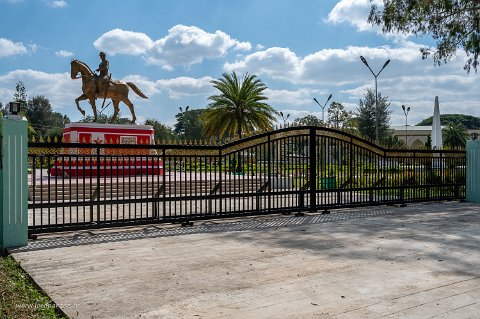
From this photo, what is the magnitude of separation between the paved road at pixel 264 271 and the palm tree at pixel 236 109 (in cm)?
2750

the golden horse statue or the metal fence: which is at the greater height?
the golden horse statue

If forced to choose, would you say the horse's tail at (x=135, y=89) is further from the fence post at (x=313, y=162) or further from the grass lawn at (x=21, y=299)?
the grass lawn at (x=21, y=299)

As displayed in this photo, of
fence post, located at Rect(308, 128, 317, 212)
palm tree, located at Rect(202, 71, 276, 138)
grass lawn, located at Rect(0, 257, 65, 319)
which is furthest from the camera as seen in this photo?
palm tree, located at Rect(202, 71, 276, 138)

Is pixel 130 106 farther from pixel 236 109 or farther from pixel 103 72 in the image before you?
pixel 236 109

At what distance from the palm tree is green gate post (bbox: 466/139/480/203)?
2253 cm

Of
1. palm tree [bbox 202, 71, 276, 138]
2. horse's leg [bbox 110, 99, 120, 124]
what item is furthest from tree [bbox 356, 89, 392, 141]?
horse's leg [bbox 110, 99, 120, 124]

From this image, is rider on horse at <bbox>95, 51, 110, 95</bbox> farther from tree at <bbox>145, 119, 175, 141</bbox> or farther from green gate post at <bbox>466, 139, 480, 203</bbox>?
tree at <bbox>145, 119, 175, 141</bbox>

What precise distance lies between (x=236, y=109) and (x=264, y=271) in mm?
31353

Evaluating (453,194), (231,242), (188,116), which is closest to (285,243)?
(231,242)

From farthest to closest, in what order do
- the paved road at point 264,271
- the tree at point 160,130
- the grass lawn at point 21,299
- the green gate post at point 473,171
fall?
the tree at point 160,130, the green gate post at point 473,171, the paved road at point 264,271, the grass lawn at point 21,299

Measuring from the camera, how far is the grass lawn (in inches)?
162

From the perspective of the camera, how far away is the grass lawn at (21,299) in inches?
162

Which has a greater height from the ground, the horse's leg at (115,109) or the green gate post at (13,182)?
the horse's leg at (115,109)

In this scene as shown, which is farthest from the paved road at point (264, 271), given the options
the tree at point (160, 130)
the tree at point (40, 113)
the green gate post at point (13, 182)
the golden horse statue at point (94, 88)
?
the tree at point (40, 113)
